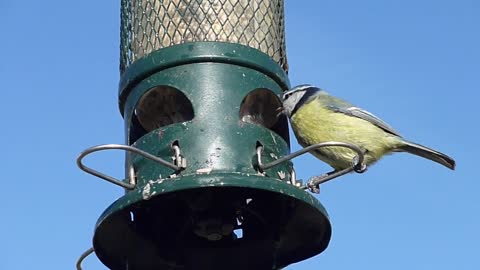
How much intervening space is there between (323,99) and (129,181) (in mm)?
1619

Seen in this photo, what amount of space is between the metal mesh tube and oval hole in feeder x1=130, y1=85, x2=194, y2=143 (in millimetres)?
260

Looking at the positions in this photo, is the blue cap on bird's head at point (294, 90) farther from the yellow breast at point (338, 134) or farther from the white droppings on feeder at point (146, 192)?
the white droppings on feeder at point (146, 192)

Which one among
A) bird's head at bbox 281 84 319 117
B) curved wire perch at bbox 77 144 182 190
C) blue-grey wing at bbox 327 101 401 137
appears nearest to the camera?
curved wire perch at bbox 77 144 182 190

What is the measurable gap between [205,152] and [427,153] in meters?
1.87

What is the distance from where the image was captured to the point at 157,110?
4.46 m

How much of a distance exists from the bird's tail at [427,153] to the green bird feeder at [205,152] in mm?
1129

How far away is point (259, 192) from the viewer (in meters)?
4.01

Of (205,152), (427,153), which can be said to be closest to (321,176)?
(205,152)

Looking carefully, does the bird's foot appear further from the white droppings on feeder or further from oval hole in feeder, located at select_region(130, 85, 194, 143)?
the white droppings on feeder

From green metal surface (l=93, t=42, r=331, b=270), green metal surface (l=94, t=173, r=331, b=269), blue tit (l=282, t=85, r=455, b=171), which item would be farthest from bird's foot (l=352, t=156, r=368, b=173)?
green metal surface (l=94, t=173, r=331, b=269)

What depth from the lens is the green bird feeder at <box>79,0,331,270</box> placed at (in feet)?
13.0

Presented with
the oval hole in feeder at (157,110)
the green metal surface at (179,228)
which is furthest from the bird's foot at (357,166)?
the oval hole in feeder at (157,110)

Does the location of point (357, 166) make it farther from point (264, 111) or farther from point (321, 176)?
point (264, 111)

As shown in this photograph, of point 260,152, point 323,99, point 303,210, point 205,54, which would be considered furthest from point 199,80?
point 323,99
